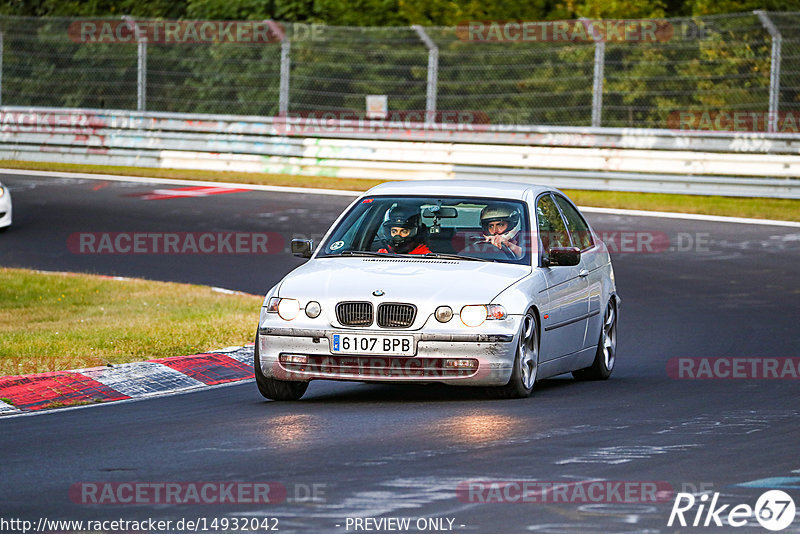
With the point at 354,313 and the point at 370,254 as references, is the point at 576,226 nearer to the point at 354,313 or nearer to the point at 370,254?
the point at 370,254

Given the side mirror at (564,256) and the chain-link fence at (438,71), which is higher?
the chain-link fence at (438,71)

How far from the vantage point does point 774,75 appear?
22.9 meters

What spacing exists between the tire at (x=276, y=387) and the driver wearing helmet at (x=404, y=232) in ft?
3.58

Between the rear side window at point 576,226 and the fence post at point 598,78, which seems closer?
the rear side window at point 576,226

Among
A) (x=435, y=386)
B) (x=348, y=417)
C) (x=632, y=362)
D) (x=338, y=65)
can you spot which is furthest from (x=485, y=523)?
(x=338, y=65)

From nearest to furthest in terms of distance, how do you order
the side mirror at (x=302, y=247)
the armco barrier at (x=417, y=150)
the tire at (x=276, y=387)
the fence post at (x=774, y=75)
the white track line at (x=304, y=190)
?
the tire at (x=276, y=387) < the side mirror at (x=302, y=247) < the white track line at (x=304, y=190) < the fence post at (x=774, y=75) < the armco barrier at (x=417, y=150)

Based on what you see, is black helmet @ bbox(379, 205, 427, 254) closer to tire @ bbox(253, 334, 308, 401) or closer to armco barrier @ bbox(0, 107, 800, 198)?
tire @ bbox(253, 334, 308, 401)

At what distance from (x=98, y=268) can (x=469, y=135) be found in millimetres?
9111

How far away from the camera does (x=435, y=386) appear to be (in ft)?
33.9

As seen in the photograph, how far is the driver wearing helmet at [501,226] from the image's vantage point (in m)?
10.2

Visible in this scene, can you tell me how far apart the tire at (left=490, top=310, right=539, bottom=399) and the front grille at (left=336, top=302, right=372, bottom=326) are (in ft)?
3.08

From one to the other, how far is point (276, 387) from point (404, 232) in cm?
143

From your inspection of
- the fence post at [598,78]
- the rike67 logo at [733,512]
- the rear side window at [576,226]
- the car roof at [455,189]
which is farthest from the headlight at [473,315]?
the fence post at [598,78]

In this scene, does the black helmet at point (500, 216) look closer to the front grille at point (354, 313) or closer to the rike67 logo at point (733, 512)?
the front grille at point (354, 313)
